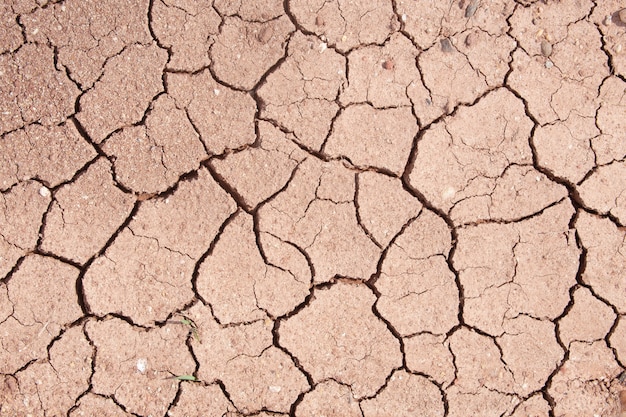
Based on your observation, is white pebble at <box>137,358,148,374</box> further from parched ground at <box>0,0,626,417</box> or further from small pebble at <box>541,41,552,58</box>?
small pebble at <box>541,41,552,58</box>

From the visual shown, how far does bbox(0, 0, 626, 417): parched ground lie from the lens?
2799 millimetres

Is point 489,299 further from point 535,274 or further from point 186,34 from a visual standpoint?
point 186,34

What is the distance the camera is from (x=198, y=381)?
9.18 feet

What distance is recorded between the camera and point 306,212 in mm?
2965

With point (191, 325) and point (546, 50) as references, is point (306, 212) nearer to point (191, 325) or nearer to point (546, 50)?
point (191, 325)

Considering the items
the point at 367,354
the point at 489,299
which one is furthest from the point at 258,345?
the point at 489,299

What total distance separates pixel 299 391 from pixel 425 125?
154 cm

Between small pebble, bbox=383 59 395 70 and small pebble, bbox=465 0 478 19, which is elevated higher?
small pebble, bbox=465 0 478 19

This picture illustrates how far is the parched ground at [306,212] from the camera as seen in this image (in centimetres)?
280

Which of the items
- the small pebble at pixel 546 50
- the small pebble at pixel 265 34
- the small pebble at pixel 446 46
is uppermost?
the small pebble at pixel 546 50

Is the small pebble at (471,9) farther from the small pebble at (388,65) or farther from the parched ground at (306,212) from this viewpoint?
the small pebble at (388,65)

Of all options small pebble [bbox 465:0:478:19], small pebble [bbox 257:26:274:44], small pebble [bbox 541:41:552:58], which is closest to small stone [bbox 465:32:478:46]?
small pebble [bbox 465:0:478:19]

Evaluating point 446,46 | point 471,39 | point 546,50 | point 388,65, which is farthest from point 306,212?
point 546,50

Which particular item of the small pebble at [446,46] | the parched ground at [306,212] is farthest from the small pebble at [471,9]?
the small pebble at [446,46]
